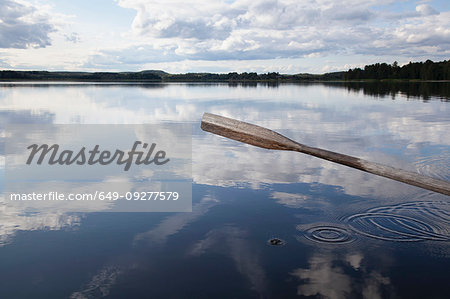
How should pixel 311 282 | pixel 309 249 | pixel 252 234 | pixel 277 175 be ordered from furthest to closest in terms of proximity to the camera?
pixel 277 175
pixel 252 234
pixel 309 249
pixel 311 282

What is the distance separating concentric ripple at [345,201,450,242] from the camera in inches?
239

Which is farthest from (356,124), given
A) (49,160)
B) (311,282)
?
Result: (311,282)

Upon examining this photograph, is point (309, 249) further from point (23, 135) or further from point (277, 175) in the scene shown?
point (23, 135)

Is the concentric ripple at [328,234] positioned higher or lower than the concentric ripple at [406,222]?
lower

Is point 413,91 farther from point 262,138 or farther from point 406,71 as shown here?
point 406,71

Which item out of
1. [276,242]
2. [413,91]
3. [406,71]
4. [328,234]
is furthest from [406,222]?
[406,71]

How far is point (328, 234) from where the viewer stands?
6.18 m

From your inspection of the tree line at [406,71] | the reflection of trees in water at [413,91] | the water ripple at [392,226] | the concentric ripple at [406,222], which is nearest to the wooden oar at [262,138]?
the water ripple at [392,226]

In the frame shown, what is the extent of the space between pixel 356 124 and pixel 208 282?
58.1ft

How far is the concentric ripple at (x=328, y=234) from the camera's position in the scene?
5.95 m

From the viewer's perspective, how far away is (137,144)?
47.3ft

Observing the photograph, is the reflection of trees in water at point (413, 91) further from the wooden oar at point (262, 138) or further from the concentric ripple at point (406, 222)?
the wooden oar at point (262, 138)

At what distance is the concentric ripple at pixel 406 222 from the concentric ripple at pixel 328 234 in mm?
264

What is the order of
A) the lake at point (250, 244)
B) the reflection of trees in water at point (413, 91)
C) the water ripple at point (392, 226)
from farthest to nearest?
the reflection of trees in water at point (413, 91)
the water ripple at point (392, 226)
the lake at point (250, 244)
